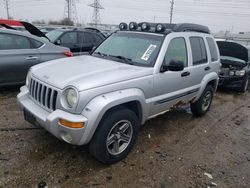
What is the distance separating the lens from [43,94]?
3.06 metres

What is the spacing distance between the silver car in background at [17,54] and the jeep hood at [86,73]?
210 cm

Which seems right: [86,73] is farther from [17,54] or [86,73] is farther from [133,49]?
[17,54]

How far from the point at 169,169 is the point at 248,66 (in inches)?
249

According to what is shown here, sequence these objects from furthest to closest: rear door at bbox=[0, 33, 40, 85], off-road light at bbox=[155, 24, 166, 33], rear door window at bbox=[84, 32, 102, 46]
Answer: rear door window at bbox=[84, 32, 102, 46] < rear door at bbox=[0, 33, 40, 85] < off-road light at bbox=[155, 24, 166, 33]

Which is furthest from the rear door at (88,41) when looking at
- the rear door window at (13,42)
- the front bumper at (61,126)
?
the front bumper at (61,126)

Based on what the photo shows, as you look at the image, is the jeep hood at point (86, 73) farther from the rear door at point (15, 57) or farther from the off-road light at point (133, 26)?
the rear door at point (15, 57)

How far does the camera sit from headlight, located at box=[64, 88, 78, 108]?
8.91 ft

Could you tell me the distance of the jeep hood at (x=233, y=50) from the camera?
348 inches

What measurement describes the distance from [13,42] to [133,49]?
3167mm

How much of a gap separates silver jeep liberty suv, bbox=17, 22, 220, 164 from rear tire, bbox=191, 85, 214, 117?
14.0 inches

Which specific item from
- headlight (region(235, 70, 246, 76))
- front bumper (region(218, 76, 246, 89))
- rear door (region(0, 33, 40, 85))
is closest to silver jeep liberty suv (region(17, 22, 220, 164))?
rear door (region(0, 33, 40, 85))

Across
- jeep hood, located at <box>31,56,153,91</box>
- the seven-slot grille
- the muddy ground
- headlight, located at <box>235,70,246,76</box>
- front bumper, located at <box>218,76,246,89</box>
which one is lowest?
the muddy ground

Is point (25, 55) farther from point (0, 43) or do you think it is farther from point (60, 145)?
point (60, 145)

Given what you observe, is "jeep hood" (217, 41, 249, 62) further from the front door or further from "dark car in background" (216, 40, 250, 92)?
the front door
